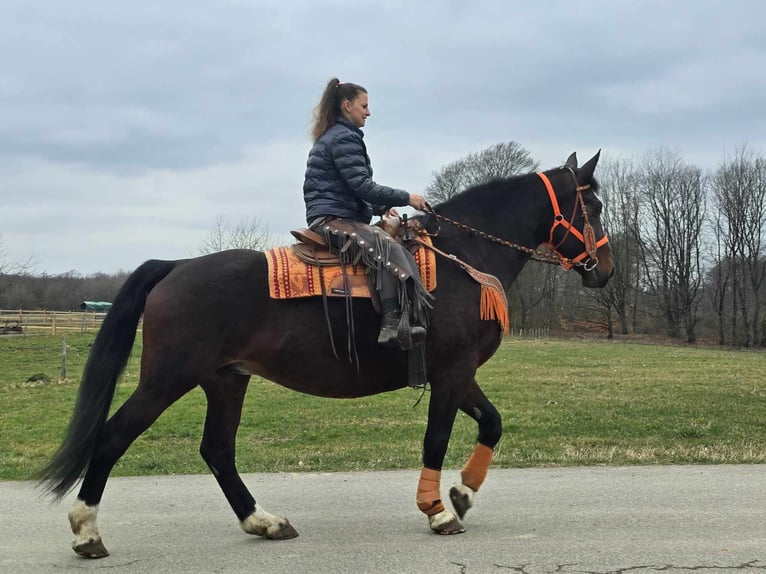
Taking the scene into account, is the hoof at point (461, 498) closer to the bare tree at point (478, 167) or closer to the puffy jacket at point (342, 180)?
the puffy jacket at point (342, 180)

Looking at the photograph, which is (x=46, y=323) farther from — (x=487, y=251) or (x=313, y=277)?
(x=487, y=251)

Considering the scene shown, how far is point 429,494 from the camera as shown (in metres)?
4.70

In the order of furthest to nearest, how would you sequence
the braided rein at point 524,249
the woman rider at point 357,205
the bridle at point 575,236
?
1. the bridle at point 575,236
2. the braided rein at point 524,249
3. the woman rider at point 357,205

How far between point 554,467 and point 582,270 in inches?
96.1

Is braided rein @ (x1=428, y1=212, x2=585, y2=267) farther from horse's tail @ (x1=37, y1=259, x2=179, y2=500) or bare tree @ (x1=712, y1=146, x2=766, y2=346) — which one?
bare tree @ (x1=712, y1=146, x2=766, y2=346)

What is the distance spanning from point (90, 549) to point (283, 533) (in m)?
1.25

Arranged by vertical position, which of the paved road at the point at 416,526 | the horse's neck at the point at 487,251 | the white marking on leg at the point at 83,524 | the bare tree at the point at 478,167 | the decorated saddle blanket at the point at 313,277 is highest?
the bare tree at the point at 478,167

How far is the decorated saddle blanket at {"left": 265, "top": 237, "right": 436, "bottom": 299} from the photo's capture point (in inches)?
185

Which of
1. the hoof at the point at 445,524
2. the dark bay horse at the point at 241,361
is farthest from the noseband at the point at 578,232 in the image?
the hoof at the point at 445,524

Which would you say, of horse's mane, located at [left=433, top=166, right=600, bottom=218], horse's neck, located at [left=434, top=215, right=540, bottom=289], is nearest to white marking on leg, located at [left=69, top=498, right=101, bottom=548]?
horse's neck, located at [left=434, top=215, right=540, bottom=289]

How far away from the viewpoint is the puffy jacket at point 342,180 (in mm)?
4809

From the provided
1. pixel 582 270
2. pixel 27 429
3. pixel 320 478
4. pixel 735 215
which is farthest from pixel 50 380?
pixel 735 215

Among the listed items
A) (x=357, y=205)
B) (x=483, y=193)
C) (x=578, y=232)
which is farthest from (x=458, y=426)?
(x=357, y=205)

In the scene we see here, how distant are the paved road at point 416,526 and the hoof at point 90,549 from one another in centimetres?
6
